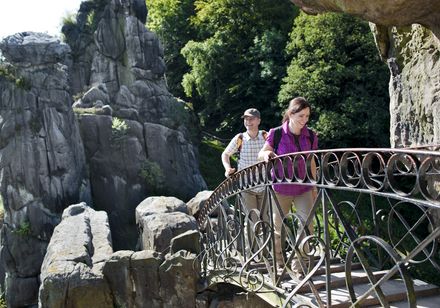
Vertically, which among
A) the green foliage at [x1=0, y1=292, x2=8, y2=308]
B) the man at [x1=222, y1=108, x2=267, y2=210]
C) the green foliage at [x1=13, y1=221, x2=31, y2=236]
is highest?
the man at [x1=222, y1=108, x2=267, y2=210]

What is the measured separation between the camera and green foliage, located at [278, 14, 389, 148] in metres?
18.6

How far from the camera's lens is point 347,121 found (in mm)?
18422

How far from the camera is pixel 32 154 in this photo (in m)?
16.8

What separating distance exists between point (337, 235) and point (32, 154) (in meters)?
14.2

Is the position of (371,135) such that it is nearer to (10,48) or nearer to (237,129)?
(237,129)

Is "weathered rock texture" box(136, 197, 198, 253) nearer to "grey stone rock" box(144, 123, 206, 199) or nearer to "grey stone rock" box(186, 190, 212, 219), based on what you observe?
"grey stone rock" box(186, 190, 212, 219)

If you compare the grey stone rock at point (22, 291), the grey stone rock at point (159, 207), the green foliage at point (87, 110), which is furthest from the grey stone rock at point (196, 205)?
the green foliage at point (87, 110)

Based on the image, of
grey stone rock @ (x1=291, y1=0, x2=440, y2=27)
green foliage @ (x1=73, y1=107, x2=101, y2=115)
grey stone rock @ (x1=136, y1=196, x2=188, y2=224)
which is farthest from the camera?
green foliage @ (x1=73, y1=107, x2=101, y2=115)

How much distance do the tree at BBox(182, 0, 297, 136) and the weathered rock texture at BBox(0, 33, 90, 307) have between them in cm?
931

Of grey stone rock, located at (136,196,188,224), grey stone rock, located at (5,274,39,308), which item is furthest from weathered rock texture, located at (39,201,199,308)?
grey stone rock, located at (5,274,39,308)

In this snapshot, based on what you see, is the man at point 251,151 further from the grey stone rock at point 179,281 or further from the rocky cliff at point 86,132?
the rocky cliff at point 86,132

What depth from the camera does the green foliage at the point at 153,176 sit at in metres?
18.7

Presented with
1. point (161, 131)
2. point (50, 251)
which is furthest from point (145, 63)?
point (50, 251)

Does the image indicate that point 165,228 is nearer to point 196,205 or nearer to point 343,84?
point 196,205
